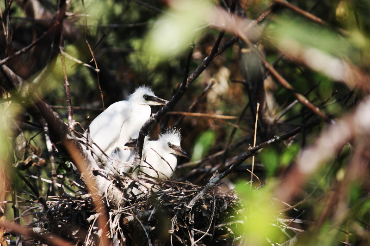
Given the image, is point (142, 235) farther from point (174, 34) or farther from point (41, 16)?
point (41, 16)

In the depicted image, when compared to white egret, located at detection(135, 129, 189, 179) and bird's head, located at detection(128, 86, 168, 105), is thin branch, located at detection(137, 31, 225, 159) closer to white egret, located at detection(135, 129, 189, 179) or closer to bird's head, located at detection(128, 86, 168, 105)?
white egret, located at detection(135, 129, 189, 179)

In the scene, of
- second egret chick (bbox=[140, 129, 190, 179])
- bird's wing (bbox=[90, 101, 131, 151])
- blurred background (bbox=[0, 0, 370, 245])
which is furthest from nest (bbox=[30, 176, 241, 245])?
bird's wing (bbox=[90, 101, 131, 151])

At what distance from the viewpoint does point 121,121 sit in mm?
2604

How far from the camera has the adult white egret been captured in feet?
8.29

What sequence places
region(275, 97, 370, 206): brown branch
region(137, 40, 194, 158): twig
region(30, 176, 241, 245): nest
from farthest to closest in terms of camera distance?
region(30, 176, 241, 245): nest → region(137, 40, 194, 158): twig → region(275, 97, 370, 206): brown branch

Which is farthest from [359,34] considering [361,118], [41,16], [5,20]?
[41,16]

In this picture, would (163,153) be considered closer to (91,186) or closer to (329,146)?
(91,186)

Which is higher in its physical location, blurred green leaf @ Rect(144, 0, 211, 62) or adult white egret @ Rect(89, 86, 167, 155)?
adult white egret @ Rect(89, 86, 167, 155)

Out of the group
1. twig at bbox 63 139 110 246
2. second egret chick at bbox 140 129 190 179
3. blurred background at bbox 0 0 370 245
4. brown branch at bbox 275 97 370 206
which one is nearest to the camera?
brown branch at bbox 275 97 370 206

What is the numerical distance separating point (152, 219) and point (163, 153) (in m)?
0.90

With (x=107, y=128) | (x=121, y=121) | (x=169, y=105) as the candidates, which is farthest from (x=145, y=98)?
(x=169, y=105)

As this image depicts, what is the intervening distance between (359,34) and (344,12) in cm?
39

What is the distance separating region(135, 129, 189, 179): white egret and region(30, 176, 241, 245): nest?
539mm

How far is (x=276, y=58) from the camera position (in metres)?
2.67
